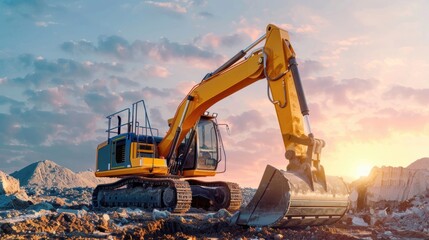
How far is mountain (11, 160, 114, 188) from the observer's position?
33.2 metres

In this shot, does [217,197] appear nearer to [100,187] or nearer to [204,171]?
[204,171]

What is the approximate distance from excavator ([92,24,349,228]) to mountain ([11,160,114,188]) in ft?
65.4

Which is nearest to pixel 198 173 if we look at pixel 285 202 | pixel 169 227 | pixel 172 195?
pixel 172 195

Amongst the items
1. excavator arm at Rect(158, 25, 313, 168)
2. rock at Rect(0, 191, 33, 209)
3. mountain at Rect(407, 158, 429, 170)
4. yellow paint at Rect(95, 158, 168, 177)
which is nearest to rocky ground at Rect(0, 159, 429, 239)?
yellow paint at Rect(95, 158, 168, 177)

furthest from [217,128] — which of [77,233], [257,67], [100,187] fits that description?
[77,233]

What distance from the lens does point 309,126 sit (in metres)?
8.70

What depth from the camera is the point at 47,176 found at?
34.6 metres

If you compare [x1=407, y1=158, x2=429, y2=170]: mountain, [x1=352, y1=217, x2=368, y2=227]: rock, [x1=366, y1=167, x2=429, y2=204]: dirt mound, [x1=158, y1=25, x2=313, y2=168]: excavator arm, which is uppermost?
[x1=158, y1=25, x2=313, y2=168]: excavator arm

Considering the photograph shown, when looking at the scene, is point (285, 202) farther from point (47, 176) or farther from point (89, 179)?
point (89, 179)

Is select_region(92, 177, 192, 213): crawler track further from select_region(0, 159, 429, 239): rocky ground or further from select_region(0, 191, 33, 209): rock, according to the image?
select_region(0, 191, 33, 209): rock

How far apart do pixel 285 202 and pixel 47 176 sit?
30.3 m

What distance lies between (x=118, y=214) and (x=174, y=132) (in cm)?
408

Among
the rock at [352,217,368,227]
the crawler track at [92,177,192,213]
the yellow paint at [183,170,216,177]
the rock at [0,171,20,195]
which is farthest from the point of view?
the rock at [0,171,20,195]

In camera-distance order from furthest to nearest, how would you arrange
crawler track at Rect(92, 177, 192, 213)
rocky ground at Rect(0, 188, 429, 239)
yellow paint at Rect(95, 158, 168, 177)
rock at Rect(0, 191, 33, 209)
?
rock at Rect(0, 191, 33, 209), yellow paint at Rect(95, 158, 168, 177), crawler track at Rect(92, 177, 192, 213), rocky ground at Rect(0, 188, 429, 239)
